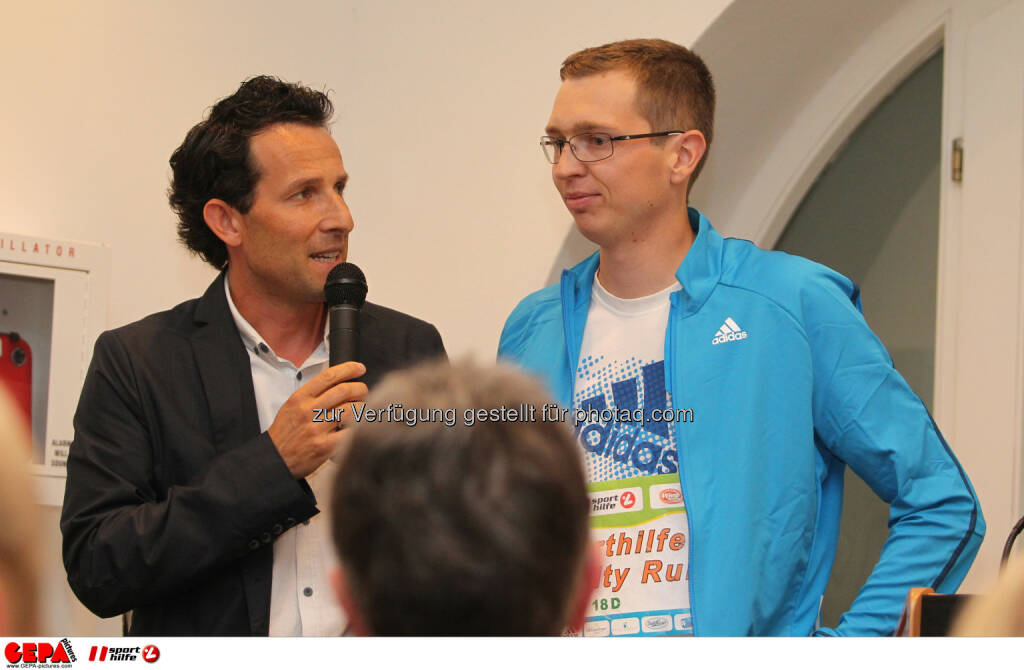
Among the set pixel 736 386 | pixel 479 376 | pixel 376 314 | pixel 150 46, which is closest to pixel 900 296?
pixel 736 386

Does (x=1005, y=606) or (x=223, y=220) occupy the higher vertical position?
(x=223, y=220)

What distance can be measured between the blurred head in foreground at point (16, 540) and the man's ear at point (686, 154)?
1637mm

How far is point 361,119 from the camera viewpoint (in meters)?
3.55

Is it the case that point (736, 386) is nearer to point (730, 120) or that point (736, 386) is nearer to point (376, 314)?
point (376, 314)

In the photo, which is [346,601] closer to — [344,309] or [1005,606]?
[1005,606]

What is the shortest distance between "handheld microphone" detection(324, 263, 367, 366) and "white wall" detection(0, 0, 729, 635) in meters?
1.26

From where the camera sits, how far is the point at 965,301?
2834mm

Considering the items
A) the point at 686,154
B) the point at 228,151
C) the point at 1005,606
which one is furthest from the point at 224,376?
the point at 1005,606

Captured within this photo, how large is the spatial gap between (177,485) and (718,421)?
0.99 meters

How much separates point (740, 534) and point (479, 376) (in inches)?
42.1

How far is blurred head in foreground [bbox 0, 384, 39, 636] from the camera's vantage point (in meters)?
0.76
